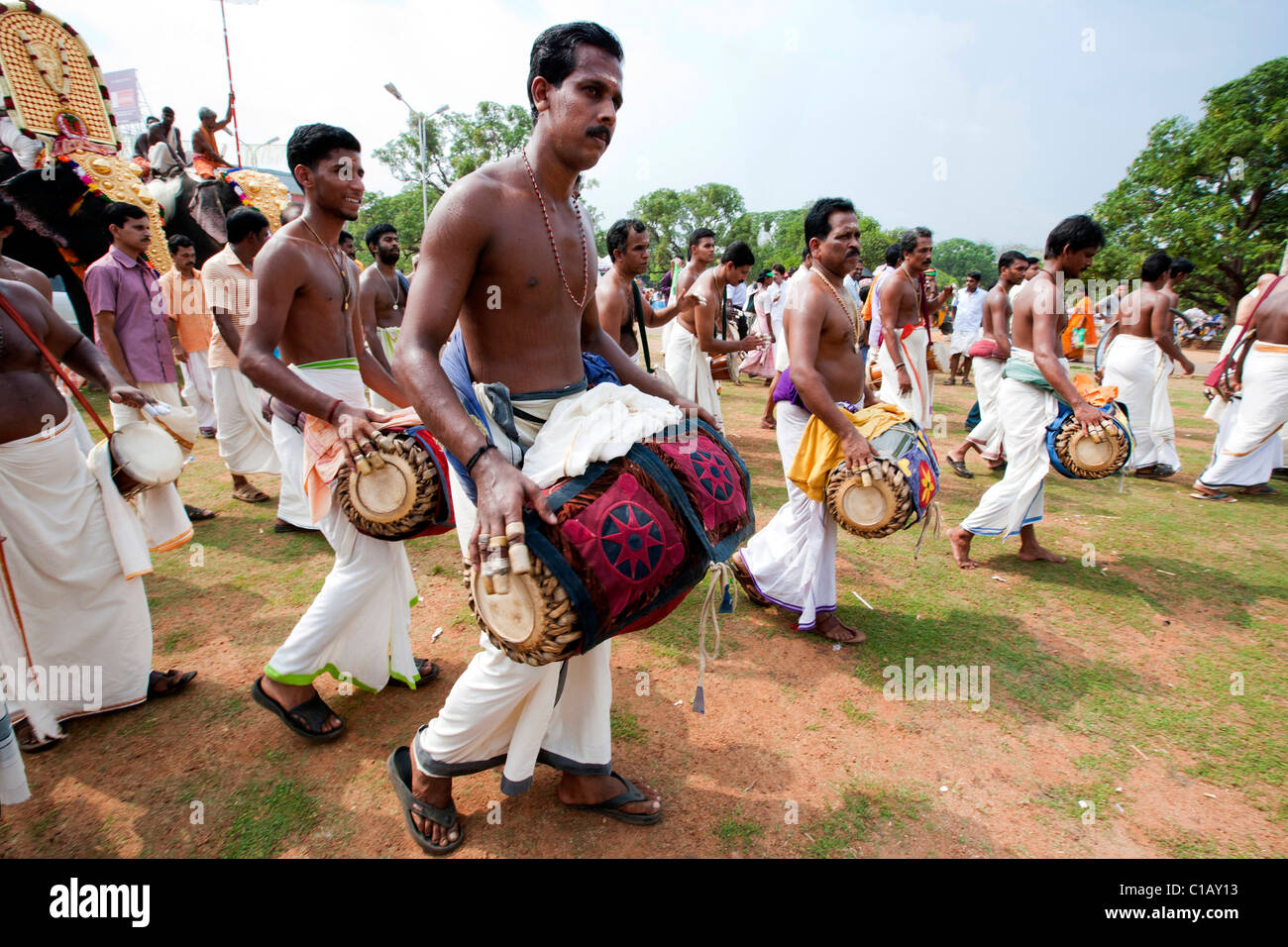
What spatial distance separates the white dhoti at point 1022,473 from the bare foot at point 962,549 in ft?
0.22

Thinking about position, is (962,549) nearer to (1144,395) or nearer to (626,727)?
(626,727)

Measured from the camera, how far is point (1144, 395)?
740 centimetres

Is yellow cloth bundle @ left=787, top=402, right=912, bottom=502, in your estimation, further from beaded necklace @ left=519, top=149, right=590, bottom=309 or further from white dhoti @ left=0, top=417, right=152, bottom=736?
white dhoti @ left=0, top=417, right=152, bottom=736

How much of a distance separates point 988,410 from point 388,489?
6.64 metres

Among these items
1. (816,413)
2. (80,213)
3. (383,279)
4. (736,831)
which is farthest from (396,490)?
(80,213)

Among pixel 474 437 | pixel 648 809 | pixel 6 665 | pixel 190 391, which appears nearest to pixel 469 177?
pixel 474 437

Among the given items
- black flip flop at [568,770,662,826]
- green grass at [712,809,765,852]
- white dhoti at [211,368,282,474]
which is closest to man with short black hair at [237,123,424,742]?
black flip flop at [568,770,662,826]

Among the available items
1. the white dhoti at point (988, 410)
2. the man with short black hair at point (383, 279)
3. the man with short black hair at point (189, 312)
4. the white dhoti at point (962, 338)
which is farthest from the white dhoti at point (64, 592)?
the white dhoti at point (962, 338)

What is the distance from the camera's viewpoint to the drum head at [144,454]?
2988 mm

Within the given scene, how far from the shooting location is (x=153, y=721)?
3059mm

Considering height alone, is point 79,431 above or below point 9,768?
above

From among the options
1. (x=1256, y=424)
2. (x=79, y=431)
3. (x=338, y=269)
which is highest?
(x=338, y=269)
